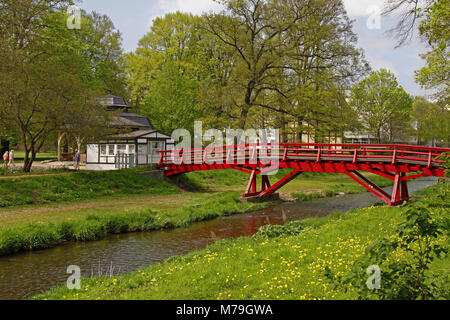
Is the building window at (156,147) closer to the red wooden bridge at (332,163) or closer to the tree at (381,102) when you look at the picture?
the red wooden bridge at (332,163)

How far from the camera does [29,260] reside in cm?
1252

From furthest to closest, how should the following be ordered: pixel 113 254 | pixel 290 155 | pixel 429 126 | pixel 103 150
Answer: pixel 429 126, pixel 103 150, pixel 290 155, pixel 113 254

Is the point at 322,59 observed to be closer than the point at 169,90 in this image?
Yes

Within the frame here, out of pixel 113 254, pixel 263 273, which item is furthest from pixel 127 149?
pixel 263 273

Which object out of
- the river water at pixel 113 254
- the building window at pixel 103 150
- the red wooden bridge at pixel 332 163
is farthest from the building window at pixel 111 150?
the river water at pixel 113 254

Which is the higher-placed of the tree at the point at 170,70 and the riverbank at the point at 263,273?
the tree at the point at 170,70

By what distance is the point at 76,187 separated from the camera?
24.4 meters

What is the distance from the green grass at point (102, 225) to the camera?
13797 mm

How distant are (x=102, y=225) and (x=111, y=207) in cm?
432

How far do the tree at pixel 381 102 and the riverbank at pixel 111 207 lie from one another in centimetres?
2157

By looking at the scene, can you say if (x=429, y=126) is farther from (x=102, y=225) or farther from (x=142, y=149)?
(x=102, y=225)

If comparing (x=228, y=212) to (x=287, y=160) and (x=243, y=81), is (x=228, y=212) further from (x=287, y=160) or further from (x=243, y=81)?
(x=243, y=81)

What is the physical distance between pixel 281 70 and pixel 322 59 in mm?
5141
